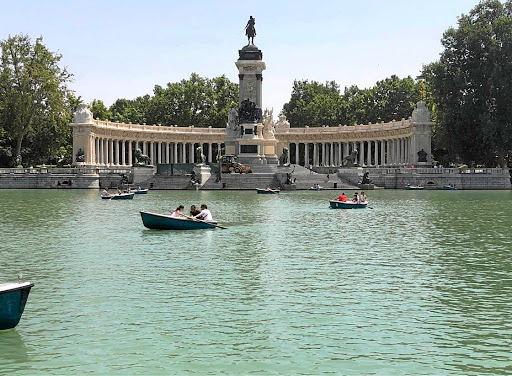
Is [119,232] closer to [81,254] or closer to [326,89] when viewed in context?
[81,254]

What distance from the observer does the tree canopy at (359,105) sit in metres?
116

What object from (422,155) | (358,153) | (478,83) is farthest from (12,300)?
(358,153)

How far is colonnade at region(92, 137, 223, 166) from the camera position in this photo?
100188 mm

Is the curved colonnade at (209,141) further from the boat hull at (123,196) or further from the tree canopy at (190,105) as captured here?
the boat hull at (123,196)

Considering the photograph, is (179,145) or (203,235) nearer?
(203,235)

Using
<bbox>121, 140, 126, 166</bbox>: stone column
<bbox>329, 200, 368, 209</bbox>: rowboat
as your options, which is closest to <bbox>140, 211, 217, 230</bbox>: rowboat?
<bbox>329, 200, 368, 209</bbox>: rowboat

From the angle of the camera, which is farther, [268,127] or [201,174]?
[268,127]

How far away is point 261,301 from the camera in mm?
16172

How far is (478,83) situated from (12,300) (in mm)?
72367

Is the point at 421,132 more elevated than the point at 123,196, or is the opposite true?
the point at 421,132

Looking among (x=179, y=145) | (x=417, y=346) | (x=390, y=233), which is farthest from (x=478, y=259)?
(x=179, y=145)

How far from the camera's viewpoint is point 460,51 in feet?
256

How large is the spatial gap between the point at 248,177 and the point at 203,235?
45.2 m

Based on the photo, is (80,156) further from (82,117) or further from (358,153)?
(358,153)
